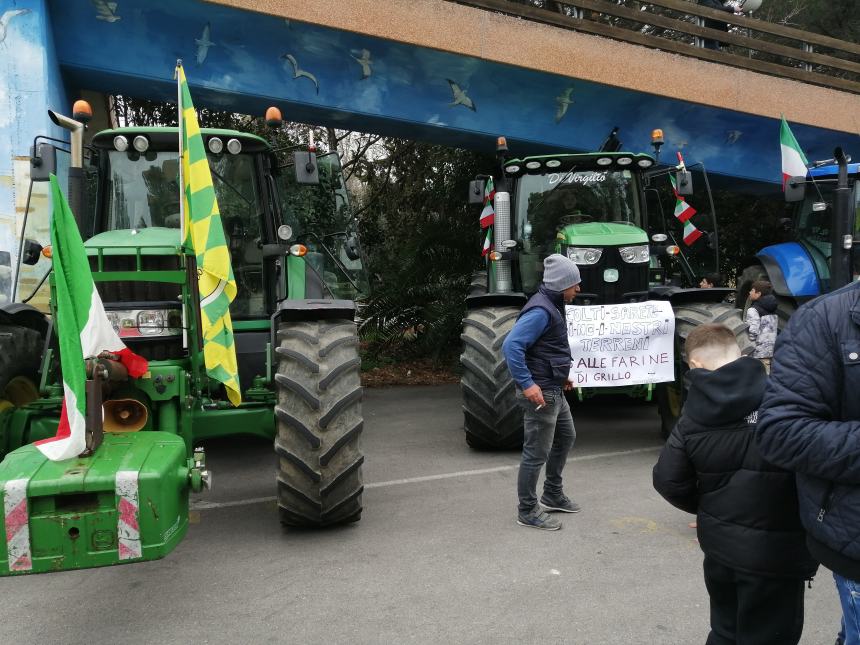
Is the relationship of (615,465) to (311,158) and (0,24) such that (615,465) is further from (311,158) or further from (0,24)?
(0,24)

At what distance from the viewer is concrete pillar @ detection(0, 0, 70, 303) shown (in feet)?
22.3

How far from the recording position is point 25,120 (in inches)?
271

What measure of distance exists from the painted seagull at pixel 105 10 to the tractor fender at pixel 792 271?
8.55 metres

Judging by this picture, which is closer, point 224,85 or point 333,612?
point 333,612

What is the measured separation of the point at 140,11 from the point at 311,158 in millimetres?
4138

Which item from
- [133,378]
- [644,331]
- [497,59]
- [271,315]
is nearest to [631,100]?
[497,59]

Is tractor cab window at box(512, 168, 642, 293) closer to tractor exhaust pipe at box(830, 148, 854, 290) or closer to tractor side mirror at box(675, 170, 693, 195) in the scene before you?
tractor side mirror at box(675, 170, 693, 195)

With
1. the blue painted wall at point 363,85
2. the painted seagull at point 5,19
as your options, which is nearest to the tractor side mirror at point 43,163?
the painted seagull at point 5,19

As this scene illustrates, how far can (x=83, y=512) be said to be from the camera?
2736mm

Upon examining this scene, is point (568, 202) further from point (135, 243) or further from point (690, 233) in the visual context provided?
point (135, 243)

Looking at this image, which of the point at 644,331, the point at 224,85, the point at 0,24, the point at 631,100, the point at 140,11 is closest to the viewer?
the point at 644,331

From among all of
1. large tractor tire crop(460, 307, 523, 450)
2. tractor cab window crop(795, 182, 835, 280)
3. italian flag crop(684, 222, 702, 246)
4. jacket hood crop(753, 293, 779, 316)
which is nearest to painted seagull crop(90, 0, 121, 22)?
large tractor tire crop(460, 307, 523, 450)

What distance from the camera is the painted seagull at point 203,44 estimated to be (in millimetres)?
7863

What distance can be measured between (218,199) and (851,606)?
15.0ft
